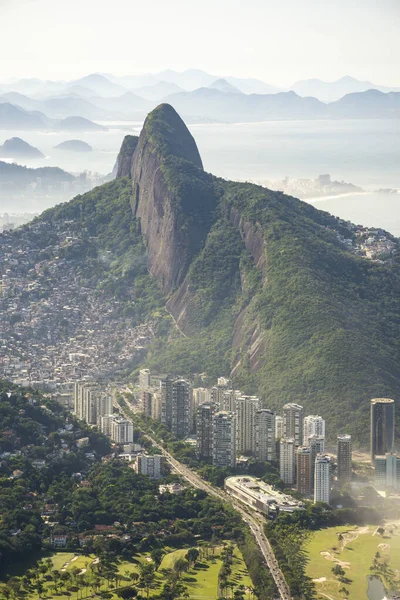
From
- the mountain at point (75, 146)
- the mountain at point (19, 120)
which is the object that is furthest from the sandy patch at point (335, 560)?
the mountain at point (19, 120)

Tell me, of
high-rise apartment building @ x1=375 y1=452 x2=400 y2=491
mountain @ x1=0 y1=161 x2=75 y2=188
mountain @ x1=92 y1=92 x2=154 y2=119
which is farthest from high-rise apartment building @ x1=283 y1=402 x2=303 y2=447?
mountain @ x1=92 y1=92 x2=154 y2=119

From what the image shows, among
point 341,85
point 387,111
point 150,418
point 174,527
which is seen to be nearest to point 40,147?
point 341,85

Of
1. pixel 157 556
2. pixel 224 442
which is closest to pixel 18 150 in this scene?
pixel 224 442

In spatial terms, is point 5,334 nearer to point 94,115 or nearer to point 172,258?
point 172,258

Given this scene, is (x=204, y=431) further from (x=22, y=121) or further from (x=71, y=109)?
(x=71, y=109)

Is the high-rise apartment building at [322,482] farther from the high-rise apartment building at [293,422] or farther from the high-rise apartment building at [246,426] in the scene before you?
the high-rise apartment building at [246,426]

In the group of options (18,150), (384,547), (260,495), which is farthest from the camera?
(18,150)
